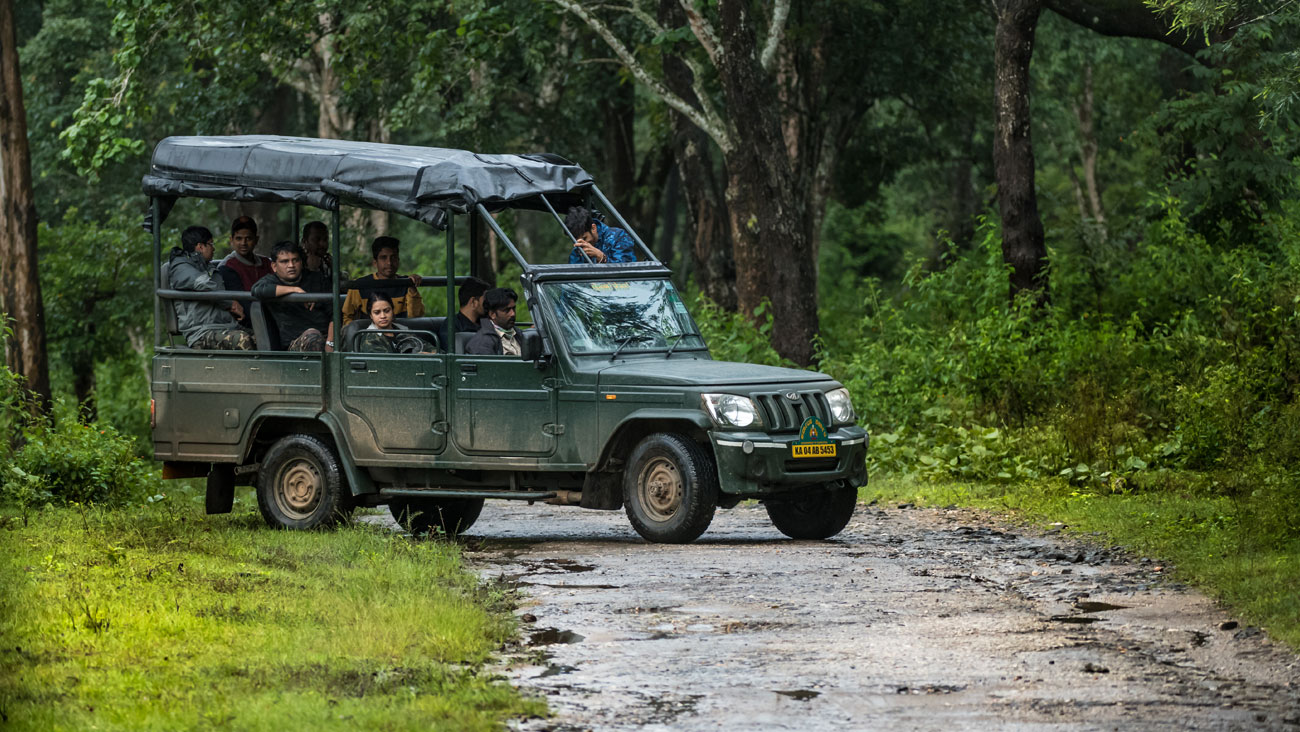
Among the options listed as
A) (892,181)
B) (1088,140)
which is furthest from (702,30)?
(1088,140)

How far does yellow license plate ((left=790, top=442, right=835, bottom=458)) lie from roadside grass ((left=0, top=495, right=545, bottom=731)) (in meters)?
2.39

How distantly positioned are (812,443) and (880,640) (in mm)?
3599

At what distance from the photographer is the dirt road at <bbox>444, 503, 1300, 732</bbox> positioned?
711cm

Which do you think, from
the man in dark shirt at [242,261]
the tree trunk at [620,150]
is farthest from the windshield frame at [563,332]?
the tree trunk at [620,150]

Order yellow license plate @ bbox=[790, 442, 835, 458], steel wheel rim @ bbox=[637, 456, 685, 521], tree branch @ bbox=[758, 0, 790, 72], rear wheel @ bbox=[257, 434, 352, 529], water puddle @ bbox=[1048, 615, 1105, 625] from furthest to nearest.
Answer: tree branch @ bbox=[758, 0, 790, 72], rear wheel @ bbox=[257, 434, 352, 529], steel wheel rim @ bbox=[637, 456, 685, 521], yellow license plate @ bbox=[790, 442, 835, 458], water puddle @ bbox=[1048, 615, 1105, 625]

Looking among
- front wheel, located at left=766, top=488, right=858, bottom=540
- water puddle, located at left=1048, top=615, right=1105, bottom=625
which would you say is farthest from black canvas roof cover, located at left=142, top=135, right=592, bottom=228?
water puddle, located at left=1048, top=615, right=1105, bottom=625

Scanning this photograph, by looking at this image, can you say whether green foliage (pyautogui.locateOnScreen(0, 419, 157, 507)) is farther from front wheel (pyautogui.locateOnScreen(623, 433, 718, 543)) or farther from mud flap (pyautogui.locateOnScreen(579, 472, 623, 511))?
front wheel (pyautogui.locateOnScreen(623, 433, 718, 543))

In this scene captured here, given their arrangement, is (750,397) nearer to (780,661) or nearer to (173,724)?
(780,661)

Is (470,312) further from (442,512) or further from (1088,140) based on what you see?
(1088,140)

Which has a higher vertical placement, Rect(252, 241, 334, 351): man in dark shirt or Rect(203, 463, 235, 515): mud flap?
Rect(252, 241, 334, 351): man in dark shirt

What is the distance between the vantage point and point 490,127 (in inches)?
1178

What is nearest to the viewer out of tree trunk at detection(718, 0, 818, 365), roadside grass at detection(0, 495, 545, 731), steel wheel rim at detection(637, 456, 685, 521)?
roadside grass at detection(0, 495, 545, 731)

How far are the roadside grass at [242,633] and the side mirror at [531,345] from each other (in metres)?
1.49

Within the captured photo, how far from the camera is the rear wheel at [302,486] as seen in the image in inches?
529
